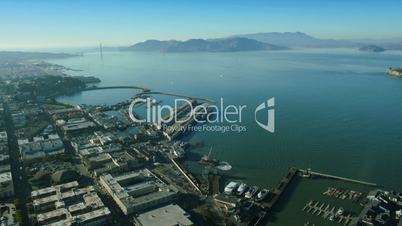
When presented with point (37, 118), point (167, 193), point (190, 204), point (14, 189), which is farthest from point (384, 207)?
point (37, 118)

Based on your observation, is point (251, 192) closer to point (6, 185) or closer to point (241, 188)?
point (241, 188)

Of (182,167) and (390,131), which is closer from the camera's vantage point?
(182,167)

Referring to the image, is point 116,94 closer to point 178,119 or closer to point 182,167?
point 178,119

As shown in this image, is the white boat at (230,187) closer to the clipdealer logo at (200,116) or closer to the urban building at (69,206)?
the urban building at (69,206)

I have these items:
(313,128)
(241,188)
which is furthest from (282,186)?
(313,128)

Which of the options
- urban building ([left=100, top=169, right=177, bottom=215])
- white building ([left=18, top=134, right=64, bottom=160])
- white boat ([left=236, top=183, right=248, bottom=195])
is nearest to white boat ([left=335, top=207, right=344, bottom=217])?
white boat ([left=236, top=183, right=248, bottom=195])
